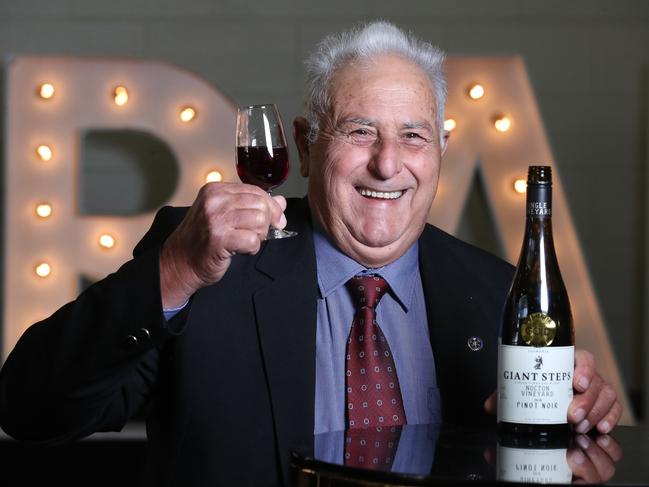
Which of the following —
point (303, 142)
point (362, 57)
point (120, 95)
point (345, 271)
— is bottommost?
point (345, 271)

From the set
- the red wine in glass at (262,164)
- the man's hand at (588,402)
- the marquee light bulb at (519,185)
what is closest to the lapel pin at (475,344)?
the man's hand at (588,402)

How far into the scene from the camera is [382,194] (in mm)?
1882

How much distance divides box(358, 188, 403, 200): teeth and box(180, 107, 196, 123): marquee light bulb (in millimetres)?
1251

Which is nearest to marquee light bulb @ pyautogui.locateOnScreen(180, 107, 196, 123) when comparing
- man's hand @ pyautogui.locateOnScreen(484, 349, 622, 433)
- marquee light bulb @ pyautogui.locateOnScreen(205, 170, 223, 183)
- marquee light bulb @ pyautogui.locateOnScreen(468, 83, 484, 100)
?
marquee light bulb @ pyautogui.locateOnScreen(205, 170, 223, 183)

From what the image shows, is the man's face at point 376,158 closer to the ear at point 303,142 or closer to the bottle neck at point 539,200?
the ear at point 303,142

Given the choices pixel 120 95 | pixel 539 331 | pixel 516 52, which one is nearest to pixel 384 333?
pixel 539 331

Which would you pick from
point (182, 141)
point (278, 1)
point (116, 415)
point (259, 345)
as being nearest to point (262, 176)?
point (259, 345)

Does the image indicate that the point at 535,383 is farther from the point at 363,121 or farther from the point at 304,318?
the point at 363,121

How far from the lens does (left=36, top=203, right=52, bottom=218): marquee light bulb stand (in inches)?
120

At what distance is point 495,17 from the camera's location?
132 inches

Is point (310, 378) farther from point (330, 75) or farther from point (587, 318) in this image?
point (587, 318)

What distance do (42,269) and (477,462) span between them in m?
1.94

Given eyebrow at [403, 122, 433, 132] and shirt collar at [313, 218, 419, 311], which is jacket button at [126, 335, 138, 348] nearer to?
shirt collar at [313, 218, 419, 311]

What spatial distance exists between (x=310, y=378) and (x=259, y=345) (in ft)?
0.31
